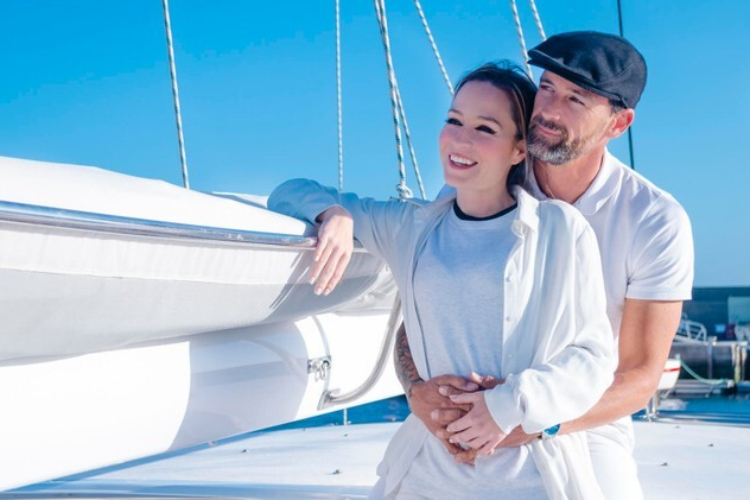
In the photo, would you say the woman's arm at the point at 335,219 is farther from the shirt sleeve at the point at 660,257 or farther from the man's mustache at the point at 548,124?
the shirt sleeve at the point at 660,257

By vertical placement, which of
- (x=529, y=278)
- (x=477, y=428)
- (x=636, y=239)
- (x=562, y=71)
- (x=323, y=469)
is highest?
(x=562, y=71)

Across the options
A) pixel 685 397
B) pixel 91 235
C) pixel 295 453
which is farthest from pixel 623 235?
pixel 685 397

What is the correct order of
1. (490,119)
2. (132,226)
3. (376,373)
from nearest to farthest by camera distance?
(132,226)
(490,119)
(376,373)

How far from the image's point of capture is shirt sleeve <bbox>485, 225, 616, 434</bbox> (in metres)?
1.60

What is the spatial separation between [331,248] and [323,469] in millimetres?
1208

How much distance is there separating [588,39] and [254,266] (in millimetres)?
860

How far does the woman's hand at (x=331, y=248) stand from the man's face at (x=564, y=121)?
396 millimetres

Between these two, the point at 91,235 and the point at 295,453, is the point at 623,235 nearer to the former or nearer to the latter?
the point at 91,235

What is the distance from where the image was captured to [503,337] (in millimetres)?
1684

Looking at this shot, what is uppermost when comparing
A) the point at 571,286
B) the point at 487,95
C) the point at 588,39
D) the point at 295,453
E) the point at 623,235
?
the point at 588,39

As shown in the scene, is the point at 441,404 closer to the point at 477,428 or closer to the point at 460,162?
the point at 477,428

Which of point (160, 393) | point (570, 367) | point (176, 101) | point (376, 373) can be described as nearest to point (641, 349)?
point (570, 367)

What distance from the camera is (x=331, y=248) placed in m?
1.87

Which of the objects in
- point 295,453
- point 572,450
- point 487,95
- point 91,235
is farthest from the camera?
point 295,453
